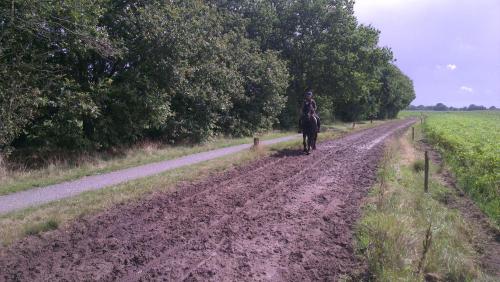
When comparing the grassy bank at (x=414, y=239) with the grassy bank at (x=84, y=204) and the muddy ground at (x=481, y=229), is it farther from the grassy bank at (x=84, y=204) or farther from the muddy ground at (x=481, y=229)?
the grassy bank at (x=84, y=204)

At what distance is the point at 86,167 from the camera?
520 inches

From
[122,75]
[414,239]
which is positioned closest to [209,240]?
[414,239]

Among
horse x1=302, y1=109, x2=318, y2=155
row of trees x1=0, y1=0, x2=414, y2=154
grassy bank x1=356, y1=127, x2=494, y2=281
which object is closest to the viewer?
grassy bank x1=356, y1=127, x2=494, y2=281

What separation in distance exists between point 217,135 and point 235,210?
1690 cm

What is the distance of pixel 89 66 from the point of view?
16734mm

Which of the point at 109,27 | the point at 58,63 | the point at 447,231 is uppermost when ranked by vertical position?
the point at 109,27

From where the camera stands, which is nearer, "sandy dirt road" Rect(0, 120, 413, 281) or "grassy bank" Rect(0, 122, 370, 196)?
"sandy dirt road" Rect(0, 120, 413, 281)

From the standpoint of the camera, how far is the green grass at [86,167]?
35.0ft

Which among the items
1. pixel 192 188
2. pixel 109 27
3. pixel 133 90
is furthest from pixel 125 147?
pixel 192 188

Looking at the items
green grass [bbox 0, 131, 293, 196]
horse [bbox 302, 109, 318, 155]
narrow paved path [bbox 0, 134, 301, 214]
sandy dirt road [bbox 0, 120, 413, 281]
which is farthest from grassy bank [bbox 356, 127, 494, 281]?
green grass [bbox 0, 131, 293, 196]

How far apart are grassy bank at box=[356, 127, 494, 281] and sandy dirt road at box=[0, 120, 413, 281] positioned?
324 millimetres

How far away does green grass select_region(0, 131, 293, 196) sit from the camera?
35.0 feet

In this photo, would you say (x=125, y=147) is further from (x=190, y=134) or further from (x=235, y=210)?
(x=235, y=210)

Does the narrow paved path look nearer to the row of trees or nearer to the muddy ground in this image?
the row of trees
